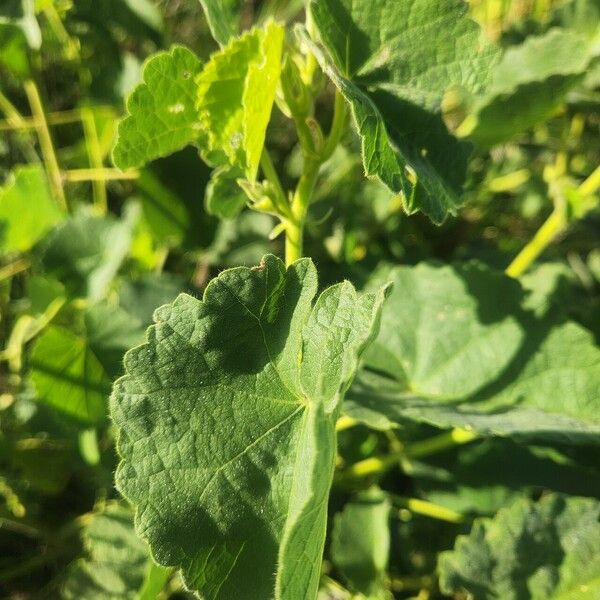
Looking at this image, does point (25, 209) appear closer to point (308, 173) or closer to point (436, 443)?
point (308, 173)

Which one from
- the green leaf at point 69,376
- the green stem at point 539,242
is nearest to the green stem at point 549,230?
the green stem at point 539,242

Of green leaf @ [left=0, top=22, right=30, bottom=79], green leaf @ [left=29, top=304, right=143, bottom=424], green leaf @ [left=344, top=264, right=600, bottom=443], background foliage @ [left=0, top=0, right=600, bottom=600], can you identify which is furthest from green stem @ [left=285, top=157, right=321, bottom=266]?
green leaf @ [left=0, top=22, right=30, bottom=79]

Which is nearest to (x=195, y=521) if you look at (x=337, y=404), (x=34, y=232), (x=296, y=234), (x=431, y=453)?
(x=337, y=404)

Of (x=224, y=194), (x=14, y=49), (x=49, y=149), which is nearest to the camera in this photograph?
(x=224, y=194)

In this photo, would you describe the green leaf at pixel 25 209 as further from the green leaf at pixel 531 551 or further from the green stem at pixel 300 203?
the green leaf at pixel 531 551

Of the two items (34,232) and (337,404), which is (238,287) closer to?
(337,404)

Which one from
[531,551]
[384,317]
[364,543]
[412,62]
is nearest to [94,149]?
[384,317]
